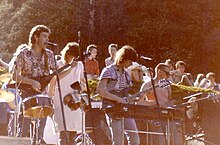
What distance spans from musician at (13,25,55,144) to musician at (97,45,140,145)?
0.77 m

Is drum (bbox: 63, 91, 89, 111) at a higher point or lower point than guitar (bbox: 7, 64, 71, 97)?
lower

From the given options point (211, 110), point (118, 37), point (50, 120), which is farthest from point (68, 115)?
point (118, 37)

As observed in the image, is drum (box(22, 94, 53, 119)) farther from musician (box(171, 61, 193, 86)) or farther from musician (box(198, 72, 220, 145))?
musician (box(171, 61, 193, 86))

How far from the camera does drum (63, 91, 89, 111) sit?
9664mm

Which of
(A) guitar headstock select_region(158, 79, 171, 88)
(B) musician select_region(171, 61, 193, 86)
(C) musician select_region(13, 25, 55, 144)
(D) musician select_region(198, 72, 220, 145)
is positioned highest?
(B) musician select_region(171, 61, 193, 86)

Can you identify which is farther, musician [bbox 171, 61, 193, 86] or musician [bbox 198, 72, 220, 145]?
musician [bbox 171, 61, 193, 86]

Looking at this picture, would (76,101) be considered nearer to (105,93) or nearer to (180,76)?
(105,93)

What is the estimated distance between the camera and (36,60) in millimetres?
9266

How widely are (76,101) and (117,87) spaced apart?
2.14ft

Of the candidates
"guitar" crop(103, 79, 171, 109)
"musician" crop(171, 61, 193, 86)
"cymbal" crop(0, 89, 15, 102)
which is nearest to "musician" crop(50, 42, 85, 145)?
"guitar" crop(103, 79, 171, 109)

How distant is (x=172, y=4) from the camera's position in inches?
1137

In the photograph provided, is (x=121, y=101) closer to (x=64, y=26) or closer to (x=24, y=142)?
(x=24, y=142)

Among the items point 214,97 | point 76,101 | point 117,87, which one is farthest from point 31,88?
point 214,97

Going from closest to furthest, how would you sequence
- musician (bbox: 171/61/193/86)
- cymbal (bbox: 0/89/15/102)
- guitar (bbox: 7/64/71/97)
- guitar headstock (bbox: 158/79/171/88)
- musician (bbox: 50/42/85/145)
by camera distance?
guitar (bbox: 7/64/71/97) → musician (bbox: 50/42/85/145) → guitar headstock (bbox: 158/79/171/88) → cymbal (bbox: 0/89/15/102) → musician (bbox: 171/61/193/86)
